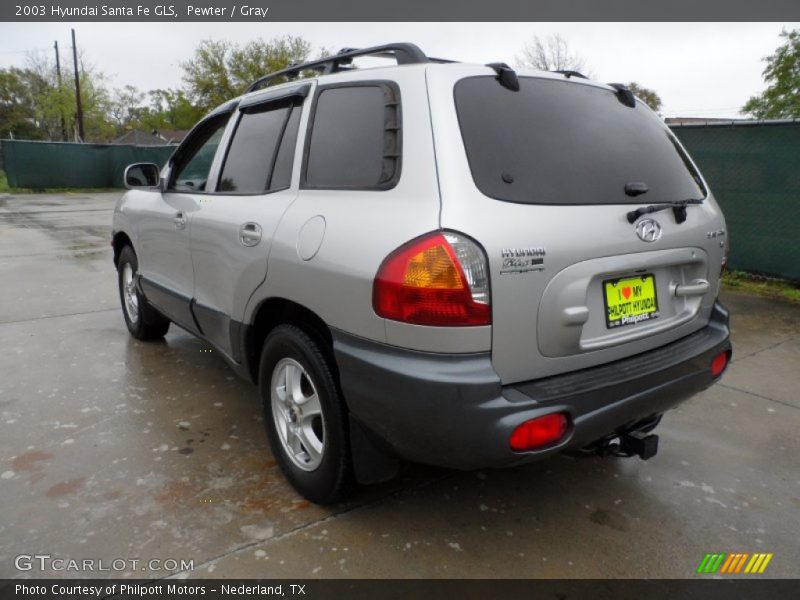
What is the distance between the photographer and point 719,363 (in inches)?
104

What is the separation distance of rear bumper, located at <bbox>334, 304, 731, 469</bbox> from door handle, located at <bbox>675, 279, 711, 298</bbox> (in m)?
0.34

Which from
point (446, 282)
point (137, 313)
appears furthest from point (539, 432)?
point (137, 313)

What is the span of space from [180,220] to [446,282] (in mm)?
2254

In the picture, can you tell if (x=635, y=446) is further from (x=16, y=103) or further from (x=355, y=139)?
(x=16, y=103)

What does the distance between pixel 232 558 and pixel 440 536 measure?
32.3 inches

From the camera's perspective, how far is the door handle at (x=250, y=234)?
8.89 ft

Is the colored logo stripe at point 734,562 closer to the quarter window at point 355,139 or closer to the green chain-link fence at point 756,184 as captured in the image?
the quarter window at point 355,139

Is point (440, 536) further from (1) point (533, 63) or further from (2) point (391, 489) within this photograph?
(1) point (533, 63)

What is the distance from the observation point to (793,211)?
6.48 meters

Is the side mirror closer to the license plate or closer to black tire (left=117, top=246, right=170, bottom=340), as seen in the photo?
black tire (left=117, top=246, right=170, bottom=340)

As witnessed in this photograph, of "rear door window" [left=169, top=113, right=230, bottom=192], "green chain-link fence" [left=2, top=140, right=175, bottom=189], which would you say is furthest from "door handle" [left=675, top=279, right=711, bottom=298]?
"green chain-link fence" [left=2, top=140, right=175, bottom=189]

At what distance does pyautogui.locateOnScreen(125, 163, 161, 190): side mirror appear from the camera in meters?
4.37

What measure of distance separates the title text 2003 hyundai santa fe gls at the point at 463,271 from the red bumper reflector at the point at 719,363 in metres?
0.02

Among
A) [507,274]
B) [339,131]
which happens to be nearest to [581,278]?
[507,274]
